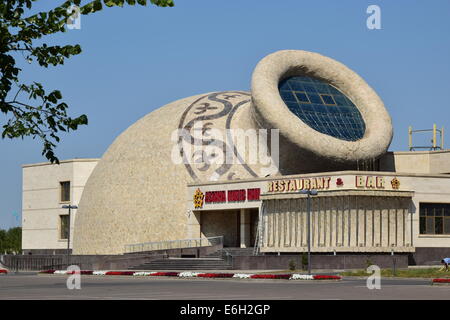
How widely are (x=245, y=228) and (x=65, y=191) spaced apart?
87.8ft

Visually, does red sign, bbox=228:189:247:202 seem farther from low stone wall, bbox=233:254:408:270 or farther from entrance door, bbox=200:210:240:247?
low stone wall, bbox=233:254:408:270

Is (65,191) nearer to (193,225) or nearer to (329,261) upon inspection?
(193,225)

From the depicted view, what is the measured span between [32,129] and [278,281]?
Result: 2990cm

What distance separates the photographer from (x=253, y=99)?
229 ft

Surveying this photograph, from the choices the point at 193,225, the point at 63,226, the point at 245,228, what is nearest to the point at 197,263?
the point at 245,228

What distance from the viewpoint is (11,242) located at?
545ft

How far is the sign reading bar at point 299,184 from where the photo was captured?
63.8m

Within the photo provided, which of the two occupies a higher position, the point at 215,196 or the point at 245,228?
the point at 215,196

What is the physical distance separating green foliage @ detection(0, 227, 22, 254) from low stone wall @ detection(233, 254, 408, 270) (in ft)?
339

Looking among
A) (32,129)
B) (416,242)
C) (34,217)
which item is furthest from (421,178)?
(32,129)

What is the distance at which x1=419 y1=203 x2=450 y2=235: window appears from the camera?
6512 centimetres

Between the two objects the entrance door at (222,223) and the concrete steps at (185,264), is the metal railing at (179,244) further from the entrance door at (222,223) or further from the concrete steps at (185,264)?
the concrete steps at (185,264)
